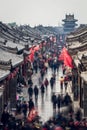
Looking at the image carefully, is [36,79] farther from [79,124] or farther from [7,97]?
[79,124]

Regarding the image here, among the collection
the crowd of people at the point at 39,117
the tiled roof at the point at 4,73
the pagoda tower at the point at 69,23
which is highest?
the pagoda tower at the point at 69,23

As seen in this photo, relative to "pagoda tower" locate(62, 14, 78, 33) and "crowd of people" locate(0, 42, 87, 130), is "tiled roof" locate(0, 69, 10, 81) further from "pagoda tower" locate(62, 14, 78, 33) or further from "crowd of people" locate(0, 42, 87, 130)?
"pagoda tower" locate(62, 14, 78, 33)

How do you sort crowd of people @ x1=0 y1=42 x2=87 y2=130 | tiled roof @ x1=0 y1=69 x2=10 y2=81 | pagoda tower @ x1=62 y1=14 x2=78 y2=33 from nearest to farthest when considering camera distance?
crowd of people @ x1=0 y1=42 x2=87 y2=130
tiled roof @ x1=0 y1=69 x2=10 y2=81
pagoda tower @ x1=62 y1=14 x2=78 y2=33

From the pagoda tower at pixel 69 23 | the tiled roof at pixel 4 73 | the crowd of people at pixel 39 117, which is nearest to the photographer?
the crowd of people at pixel 39 117

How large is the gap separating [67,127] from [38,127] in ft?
4.74

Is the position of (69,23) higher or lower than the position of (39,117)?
higher

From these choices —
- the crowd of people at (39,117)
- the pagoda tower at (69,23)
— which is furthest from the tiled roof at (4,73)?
the pagoda tower at (69,23)

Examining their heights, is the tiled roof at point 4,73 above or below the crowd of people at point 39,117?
above

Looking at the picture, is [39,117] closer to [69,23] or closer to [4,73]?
[4,73]

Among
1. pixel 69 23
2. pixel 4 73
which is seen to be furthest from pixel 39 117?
pixel 69 23

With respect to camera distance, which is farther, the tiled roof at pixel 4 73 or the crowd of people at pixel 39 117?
the tiled roof at pixel 4 73

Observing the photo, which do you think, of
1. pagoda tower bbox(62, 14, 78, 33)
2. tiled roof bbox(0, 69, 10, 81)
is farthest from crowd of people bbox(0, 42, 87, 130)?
pagoda tower bbox(62, 14, 78, 33)

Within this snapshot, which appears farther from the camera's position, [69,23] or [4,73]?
[69,23]

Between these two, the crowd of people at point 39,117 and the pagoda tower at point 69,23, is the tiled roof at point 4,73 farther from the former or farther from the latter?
the pagoda tower at point 69,23
